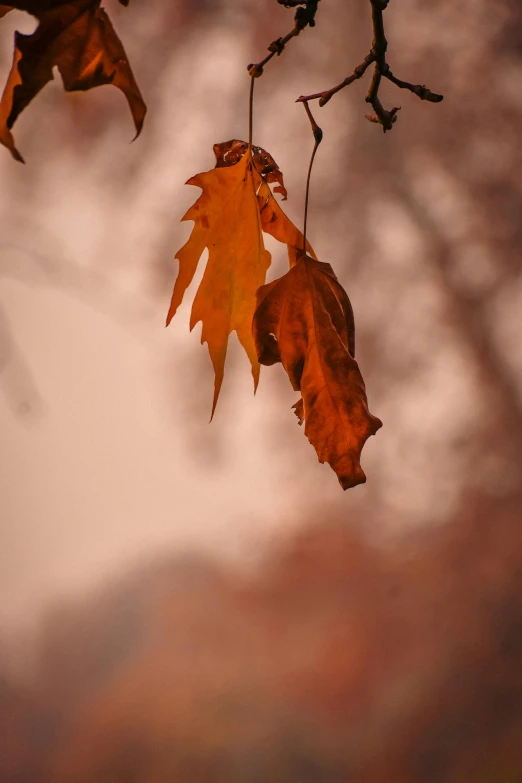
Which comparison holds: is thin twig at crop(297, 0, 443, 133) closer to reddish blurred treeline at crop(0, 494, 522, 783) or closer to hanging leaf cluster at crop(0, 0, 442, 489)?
hanging leaf cluster at crop(0, 0, 442, 489)

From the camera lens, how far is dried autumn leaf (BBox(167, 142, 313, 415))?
357 millimetres

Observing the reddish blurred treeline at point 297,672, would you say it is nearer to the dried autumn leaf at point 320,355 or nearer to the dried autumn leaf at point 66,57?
the dried autumn leaf at point 320,355

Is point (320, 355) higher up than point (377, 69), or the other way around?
point (377, 69)

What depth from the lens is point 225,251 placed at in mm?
360

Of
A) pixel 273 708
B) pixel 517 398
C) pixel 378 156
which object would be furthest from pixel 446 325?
pixel 273 708

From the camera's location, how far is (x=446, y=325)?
960 millimetres

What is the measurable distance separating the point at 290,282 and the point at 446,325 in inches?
26.1

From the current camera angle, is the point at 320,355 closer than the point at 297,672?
Yes

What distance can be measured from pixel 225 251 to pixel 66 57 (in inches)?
4.9

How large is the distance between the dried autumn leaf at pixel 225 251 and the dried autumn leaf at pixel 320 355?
0.03 meters

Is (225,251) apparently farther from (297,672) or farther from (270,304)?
(297,672)

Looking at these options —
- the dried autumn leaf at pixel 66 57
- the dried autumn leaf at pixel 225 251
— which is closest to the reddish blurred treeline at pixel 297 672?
the dried autumn leaf at pixel 225 251

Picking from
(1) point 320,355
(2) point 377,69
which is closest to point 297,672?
(1) point 320,355

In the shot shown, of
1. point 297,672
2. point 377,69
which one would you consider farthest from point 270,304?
point 297,672
